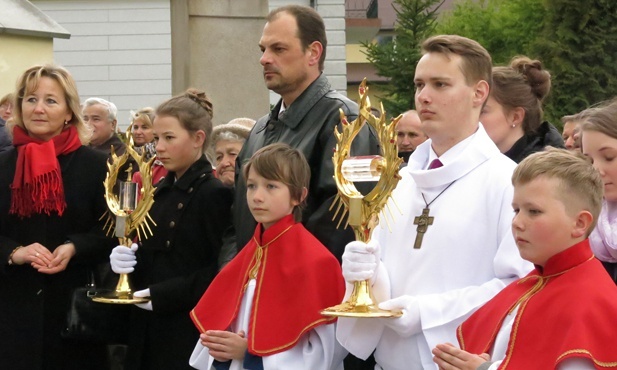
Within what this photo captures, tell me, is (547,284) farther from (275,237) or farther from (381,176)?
(275,237)

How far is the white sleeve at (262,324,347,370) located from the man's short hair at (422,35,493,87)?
1.17 m

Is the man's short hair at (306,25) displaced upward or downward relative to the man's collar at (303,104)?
upward

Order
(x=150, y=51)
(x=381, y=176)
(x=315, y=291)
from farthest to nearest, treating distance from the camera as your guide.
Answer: (x=150, y=51) → (x=315, y=291) → (x=381, y=176)

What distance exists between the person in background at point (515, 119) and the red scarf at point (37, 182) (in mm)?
2166

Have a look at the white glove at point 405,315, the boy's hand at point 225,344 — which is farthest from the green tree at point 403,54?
the white glove at point 405,315

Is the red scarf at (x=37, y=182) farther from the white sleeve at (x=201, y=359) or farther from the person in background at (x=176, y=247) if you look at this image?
the white sleeve at (x=201, y=359)

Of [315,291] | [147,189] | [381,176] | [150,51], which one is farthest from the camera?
[150,51]

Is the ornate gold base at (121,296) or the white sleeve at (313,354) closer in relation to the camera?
the white sleeve at (313,354)

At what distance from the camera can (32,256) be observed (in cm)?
588

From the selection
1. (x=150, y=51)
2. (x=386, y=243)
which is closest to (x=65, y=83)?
(x=386, y=243)

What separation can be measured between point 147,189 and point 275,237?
1.08 metres

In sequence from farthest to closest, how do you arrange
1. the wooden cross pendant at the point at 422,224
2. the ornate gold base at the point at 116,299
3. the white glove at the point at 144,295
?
1. the white glove at the point at 144,295
2. the ornate gold base at the point at 116,299
3. the wooden cross pendant at the point at 422,224

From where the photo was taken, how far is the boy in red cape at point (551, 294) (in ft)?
12.1

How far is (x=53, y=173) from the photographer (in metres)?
6.04
